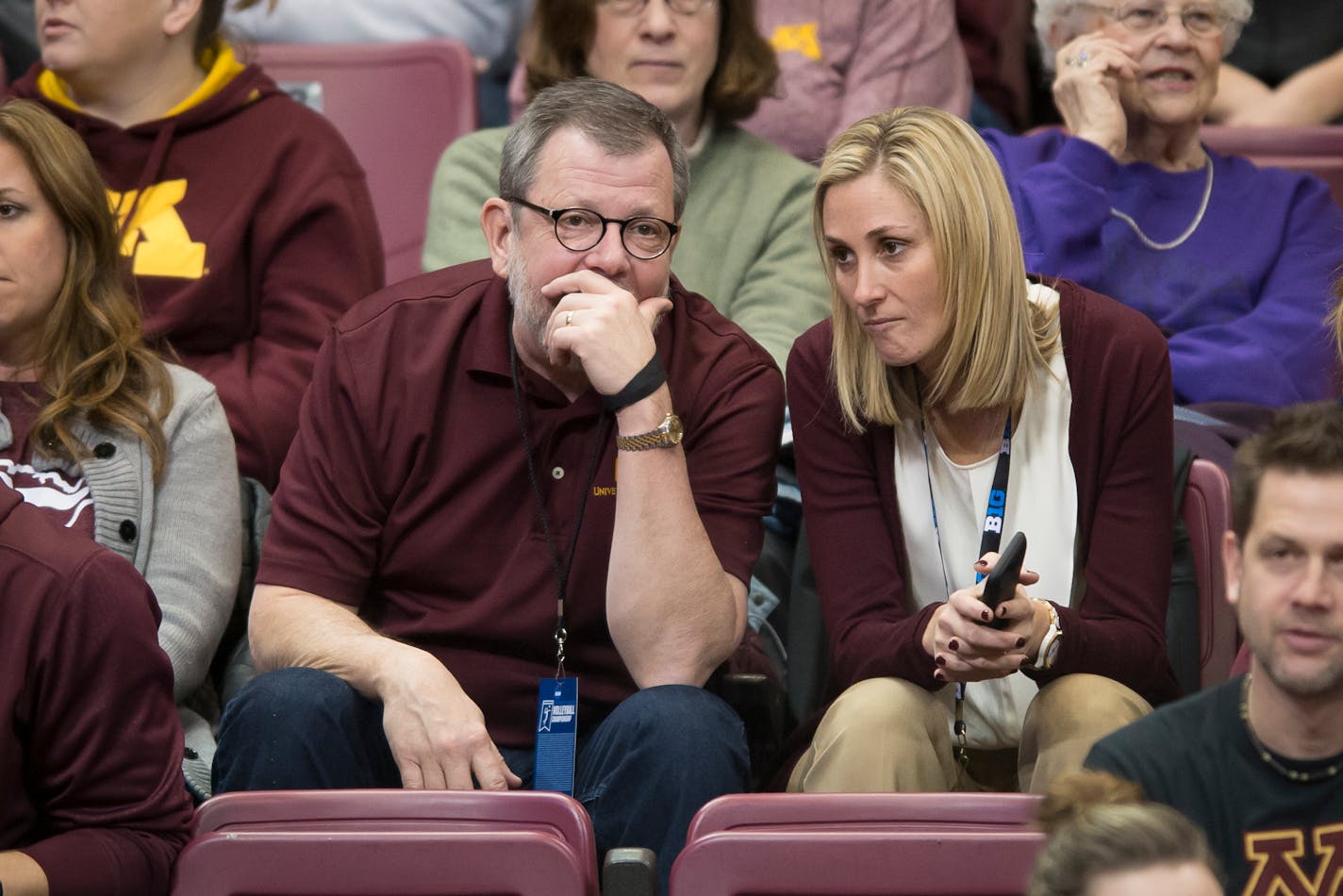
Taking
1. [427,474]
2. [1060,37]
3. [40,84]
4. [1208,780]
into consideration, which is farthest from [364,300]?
[1060,37]

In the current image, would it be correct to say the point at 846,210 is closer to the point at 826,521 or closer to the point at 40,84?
the point at 826,521

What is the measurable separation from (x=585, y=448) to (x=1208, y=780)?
0.86m

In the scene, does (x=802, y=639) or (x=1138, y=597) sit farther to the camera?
(x=802, y=639)

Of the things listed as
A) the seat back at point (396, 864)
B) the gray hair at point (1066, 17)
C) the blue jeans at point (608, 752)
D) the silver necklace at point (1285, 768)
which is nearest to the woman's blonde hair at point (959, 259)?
the blue jeans at point (608, 752)

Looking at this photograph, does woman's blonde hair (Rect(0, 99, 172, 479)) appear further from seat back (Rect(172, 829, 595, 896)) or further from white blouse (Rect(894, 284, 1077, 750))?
white blouse (Rect(894, 284, 1077, 750))

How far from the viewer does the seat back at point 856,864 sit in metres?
1.57

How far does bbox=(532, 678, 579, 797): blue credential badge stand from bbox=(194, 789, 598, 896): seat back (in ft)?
0.92

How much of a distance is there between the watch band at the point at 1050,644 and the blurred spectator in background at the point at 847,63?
153cm

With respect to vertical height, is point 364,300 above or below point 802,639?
above

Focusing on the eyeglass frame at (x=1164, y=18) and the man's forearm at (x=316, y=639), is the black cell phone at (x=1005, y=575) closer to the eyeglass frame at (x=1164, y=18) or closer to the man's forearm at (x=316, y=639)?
the man's forearm at (x=316, y=639)

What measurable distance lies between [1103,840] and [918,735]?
0.66 meters

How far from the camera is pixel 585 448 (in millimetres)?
2152

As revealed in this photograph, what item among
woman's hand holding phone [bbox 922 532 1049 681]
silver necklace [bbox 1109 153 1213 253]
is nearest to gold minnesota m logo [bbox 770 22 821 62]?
silver necklace [bbox 1109 153 1213 253]

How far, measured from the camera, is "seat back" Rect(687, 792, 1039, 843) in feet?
5.30
